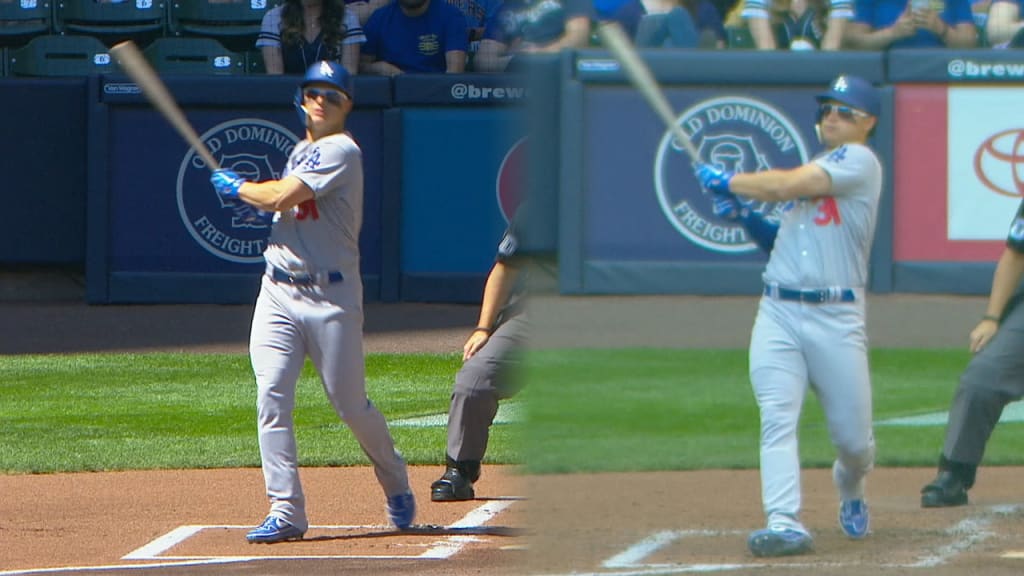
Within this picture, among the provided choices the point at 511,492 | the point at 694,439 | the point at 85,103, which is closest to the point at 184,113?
the point at 85,103

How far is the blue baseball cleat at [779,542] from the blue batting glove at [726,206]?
0.69 feet

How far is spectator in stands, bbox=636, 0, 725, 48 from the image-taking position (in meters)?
1.04

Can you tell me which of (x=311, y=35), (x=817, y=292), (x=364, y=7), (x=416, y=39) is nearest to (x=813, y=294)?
(x=817, y=292)

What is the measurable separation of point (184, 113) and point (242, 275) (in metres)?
1.14

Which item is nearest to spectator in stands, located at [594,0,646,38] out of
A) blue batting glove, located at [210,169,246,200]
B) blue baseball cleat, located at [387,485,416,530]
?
blue batting glove, located at [210,169,246,200]

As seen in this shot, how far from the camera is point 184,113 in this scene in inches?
416

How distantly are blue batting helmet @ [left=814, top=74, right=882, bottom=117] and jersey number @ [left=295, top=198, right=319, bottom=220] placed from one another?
3.25 metres

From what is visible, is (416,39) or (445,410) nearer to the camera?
(445,410)

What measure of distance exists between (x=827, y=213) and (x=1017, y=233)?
0.13m

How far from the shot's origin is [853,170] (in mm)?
1064

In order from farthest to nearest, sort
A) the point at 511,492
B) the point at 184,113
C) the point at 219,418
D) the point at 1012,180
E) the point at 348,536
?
the point at 184,113, the point at 219,418, the point at 511,492, the point at 348,536, the point at 1012,180

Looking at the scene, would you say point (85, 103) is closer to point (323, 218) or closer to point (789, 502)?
point (323, 218)

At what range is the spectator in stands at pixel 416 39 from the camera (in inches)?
421

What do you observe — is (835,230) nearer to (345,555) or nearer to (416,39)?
(345,555)
